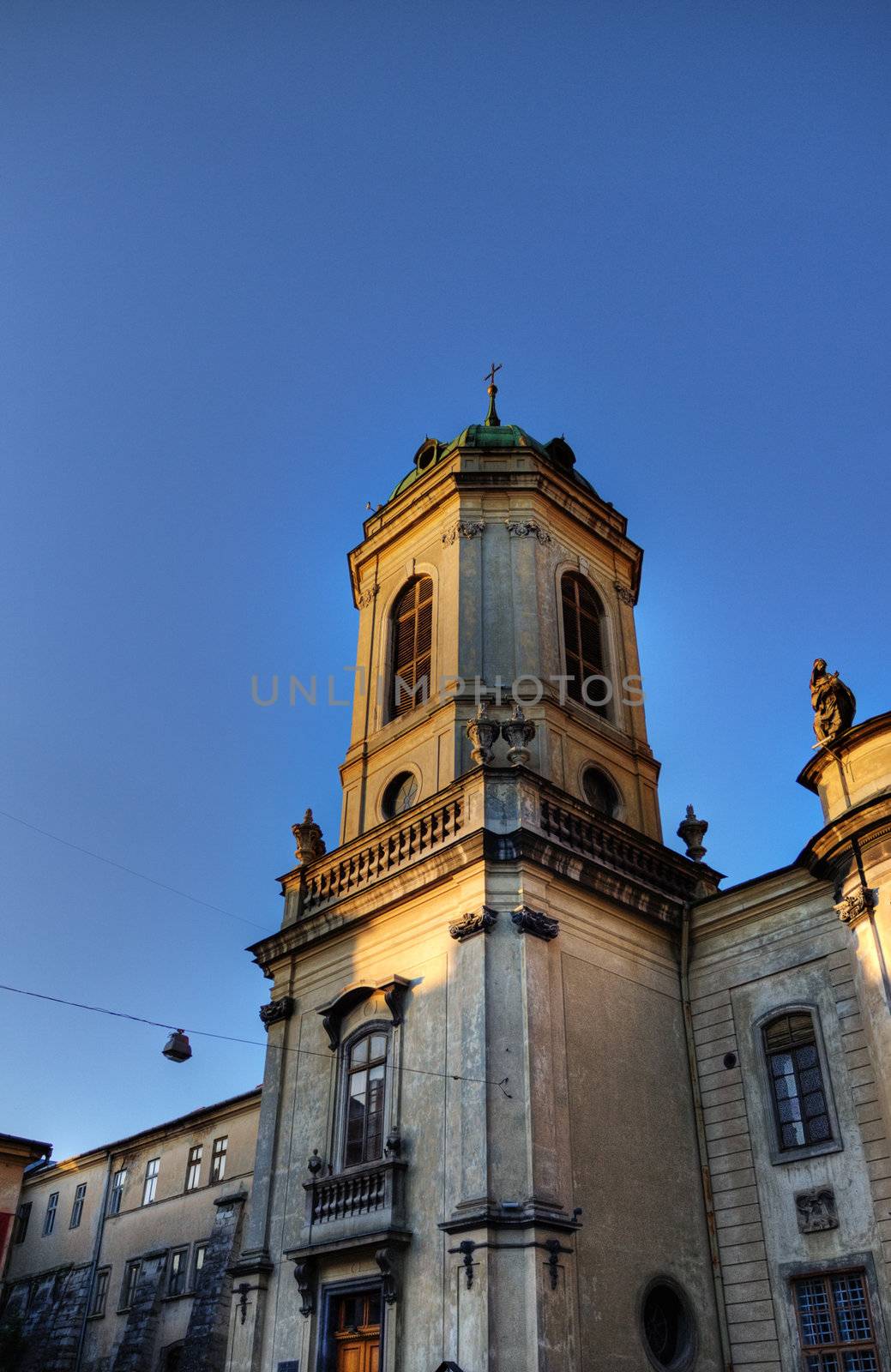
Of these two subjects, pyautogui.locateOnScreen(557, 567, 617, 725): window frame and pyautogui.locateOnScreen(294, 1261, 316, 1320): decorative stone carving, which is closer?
pyautogui.locateOnScreen(294, 1261, 316, 1320): decorative stone carving

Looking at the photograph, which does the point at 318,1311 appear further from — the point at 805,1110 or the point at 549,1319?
the point at 805,1110

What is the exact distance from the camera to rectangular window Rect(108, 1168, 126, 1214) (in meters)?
38.4

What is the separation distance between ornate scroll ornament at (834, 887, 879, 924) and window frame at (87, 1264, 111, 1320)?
28.3 m

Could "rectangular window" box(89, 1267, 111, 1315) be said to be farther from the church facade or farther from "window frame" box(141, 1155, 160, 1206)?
the church facade

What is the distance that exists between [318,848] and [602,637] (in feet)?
27.1

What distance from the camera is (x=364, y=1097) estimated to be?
65.8ft

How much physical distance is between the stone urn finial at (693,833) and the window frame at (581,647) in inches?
108

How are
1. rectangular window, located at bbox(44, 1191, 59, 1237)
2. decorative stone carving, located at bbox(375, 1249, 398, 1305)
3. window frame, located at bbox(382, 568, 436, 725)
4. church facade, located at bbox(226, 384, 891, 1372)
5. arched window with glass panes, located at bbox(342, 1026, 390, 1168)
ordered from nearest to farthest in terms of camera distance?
church facade, located at bbox(226, 384, 891, 1372) → decorative stone carving, located at bbox(375, 1249, 398, 1305) → arched window with glass panes, located at bbox(342, 1026, 390, 1168) → window frame, located at bbox(382, 568, 436, 725) → rectangular window, located at bbox(44, 1191, 59, 1237)

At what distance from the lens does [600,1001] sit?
19.9 m

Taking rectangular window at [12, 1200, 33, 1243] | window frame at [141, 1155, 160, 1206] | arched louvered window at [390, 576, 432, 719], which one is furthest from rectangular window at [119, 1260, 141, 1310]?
arched louvered window at [390, 576, 432, 719]

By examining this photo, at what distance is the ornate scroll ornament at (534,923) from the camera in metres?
18.8

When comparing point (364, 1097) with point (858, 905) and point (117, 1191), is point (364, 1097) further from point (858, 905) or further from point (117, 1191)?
point (117, 1191)

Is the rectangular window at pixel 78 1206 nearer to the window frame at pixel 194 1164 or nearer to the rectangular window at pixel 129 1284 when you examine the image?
the rectangular window at pixel 129 1284

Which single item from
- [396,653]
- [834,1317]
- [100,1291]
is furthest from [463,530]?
[100,1291]
